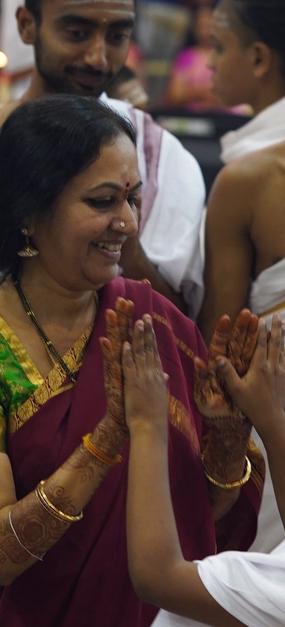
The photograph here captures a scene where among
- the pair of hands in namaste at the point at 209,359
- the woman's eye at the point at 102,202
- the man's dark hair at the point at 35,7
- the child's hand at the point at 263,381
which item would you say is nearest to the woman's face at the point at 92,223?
the woman's eye at the point at 102,202

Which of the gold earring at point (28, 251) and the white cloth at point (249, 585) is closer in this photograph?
the white cloth at point (249, 585)

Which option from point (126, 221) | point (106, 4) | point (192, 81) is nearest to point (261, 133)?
point (106, 4)

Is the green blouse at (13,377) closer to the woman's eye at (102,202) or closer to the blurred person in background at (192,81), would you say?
the woman's eye at (102,202)

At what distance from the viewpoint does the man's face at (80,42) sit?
11.8 feet

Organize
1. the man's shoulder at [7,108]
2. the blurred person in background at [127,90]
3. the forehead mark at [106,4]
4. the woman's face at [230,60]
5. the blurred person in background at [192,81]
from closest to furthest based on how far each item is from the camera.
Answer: the man's shoulder at [7,108] → the forehead mark at [106,4] → the woman's face at [230,60] → the blurred person in background at [127,90] → the blurred person in background at [192,81]

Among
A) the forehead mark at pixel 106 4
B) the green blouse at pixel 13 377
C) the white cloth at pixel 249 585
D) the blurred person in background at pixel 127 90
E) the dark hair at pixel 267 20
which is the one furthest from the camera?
the blurred person in background at pixel 127 90

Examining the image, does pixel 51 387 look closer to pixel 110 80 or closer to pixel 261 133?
pixel 110 80

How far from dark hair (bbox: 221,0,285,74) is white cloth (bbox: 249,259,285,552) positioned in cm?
57

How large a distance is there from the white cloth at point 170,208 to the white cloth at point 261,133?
171 mm

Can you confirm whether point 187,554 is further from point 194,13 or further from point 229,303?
point 194,13

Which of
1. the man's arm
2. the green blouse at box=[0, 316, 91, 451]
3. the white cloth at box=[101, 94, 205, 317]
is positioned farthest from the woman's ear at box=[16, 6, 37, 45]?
the green blouse at box=[0, 316, 91, 451]

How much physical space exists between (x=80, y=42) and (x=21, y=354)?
3.97ft

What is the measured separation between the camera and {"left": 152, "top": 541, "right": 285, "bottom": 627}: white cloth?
231cm

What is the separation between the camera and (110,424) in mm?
2441
